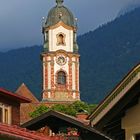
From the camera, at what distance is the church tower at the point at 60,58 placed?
5199 inches

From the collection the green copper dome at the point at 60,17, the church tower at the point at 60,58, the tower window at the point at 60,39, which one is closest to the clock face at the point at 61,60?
the church tower at the point at 60,58

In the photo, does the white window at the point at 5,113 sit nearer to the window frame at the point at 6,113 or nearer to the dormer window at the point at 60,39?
the window frame at the point at 6,113

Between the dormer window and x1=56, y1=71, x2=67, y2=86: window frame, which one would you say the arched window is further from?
the dormer window

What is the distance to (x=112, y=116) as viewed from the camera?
60.5 feet

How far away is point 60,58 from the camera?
13425 centimetres

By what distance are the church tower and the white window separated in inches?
3594

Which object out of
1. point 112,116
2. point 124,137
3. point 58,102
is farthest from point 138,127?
point 58,102

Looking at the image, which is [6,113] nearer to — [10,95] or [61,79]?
[10,95]

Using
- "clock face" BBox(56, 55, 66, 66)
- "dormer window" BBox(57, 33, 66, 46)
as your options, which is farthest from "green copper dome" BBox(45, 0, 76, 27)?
"clock face" BBox(56, 55, 66, 66)

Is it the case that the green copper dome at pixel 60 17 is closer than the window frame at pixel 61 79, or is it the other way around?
the window frame at pixel 61 79

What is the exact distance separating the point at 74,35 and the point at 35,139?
117442mm

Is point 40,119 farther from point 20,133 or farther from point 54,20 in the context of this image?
point 54,20

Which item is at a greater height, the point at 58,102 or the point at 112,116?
the point at 58,102

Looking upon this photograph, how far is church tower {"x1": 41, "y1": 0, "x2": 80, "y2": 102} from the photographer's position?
433 ft
